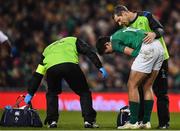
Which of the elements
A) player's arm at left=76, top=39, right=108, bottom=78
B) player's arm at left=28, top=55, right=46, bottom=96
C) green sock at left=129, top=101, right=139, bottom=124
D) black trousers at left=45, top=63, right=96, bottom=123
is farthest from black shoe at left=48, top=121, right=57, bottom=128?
green sock at left=129, top=101, right=139, bottom=124

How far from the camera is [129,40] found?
13648mm

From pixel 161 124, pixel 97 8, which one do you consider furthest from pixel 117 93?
pixel 161 124

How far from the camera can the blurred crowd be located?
23844mm

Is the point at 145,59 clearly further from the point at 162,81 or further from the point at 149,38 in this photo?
the point at 162,81

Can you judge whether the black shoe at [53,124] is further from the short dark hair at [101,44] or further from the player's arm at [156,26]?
the player's arm at [156,26]

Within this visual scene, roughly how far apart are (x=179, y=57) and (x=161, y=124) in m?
10.1

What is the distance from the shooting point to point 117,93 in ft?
73.7

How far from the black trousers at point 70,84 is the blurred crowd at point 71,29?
28.6ft

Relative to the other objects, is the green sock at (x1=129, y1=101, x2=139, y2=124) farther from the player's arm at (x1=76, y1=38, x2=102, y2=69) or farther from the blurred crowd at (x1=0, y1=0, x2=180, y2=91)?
the blurred crowd at (x1=0, y1=0, x2=180, y2=91)

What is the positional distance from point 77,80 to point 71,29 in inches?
465

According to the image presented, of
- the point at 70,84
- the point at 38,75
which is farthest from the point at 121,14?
the point at 38,75

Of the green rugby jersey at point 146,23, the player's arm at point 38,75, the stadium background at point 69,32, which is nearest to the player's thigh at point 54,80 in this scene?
the player's arm at point 38,75

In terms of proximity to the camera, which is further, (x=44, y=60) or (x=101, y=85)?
(x=101, y=85)

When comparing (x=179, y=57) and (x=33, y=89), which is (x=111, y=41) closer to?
(x=33, y=89)
